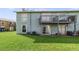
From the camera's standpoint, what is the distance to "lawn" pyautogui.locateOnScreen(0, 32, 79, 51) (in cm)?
659

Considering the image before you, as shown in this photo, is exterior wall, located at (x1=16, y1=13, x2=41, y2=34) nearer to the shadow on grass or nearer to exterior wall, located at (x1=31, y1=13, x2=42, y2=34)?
exterior wall, located at (x1=31, y1=13, x2=42, y2=34)

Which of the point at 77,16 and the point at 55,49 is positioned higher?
the point at 77,16

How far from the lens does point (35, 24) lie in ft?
21.9

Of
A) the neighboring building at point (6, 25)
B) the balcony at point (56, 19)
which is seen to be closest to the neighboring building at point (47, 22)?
the balcony at point (56, 19)

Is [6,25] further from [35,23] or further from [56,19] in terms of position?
[56,19]

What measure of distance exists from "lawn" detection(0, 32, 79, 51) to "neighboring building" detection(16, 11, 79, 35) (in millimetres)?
155

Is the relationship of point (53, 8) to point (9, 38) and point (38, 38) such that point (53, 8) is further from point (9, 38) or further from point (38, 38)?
point (9, 38)


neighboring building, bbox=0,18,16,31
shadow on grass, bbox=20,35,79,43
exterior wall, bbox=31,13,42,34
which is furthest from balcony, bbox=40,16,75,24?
neighboring building, bbox=0,18,16,31

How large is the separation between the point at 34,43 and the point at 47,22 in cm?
59

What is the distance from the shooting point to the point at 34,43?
6621 mm

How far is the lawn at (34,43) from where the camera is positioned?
6.59m
